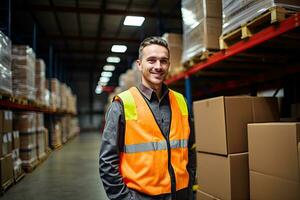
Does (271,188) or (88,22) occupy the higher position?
(88,22)

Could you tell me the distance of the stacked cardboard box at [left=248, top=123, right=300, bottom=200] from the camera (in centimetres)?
231

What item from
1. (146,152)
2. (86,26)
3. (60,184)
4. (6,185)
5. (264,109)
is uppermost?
(86,26)

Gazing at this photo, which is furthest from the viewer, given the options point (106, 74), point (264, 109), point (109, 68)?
point (106, 74)

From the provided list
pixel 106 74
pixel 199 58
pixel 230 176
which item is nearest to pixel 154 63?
pixel 230 176

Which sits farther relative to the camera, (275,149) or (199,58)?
(199,58)

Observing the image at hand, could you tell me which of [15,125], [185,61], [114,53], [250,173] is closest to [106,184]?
[250,173]

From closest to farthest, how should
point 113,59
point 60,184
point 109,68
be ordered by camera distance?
point 60,184, point 113,59, point 109,68

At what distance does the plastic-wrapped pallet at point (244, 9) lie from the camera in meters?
2.74

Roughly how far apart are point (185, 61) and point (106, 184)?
11.5 ft

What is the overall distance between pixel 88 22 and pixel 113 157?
10798 millimetres

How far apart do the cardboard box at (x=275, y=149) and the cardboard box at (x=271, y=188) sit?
1.8 inches

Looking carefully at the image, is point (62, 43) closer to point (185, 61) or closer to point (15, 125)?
point (15, 125)

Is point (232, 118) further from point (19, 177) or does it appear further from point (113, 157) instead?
point (19, 177)

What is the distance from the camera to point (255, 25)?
10.3ft
